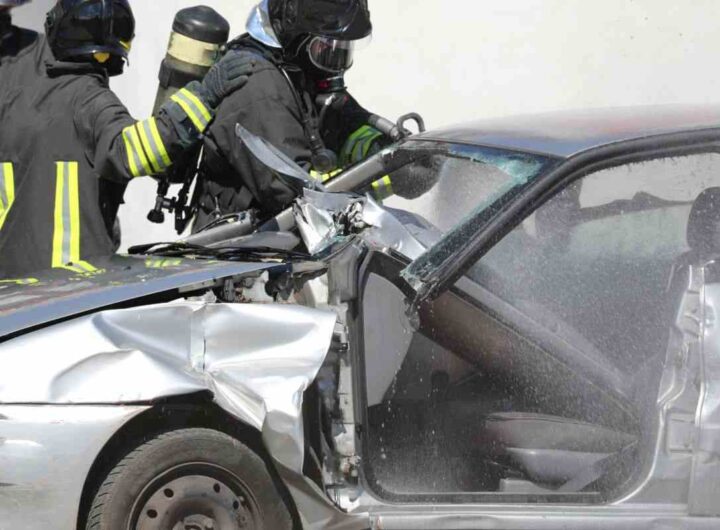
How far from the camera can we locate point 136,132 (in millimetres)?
3729

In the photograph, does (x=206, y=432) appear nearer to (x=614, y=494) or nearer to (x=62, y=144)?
(x=614, y=494)

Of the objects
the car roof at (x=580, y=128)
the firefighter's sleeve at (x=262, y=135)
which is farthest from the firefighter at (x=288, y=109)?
the car roof at (x=580, y=128)

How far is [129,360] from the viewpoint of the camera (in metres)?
2.66

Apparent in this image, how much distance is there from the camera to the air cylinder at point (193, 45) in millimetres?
4344

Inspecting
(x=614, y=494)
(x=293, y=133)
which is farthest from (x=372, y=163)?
(x=614, y=494)

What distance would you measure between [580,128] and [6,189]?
200 centimetres

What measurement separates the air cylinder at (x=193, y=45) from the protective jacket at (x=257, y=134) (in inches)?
7.7

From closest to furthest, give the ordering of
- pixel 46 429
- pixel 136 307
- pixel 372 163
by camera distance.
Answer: pixel 46 429
pixel 136 307
pixel 372 163

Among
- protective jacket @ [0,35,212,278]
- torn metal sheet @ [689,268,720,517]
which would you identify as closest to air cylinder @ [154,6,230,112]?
protective jacket @ [0,35,212,278]

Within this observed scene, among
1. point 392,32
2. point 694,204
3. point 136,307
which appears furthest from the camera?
point 392,32

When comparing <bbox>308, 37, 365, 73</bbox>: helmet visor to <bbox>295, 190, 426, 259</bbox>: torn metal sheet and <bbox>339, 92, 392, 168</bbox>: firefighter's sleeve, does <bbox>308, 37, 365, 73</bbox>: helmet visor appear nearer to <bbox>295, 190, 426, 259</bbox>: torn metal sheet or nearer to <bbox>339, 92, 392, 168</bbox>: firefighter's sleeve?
<bbox>339, 92, 392, 168</bbox>: firefighter's sleeve

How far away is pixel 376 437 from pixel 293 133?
1.34m

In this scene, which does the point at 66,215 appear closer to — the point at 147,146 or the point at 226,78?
the point at 147,146

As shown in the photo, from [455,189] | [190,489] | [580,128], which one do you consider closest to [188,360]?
[190,489]
